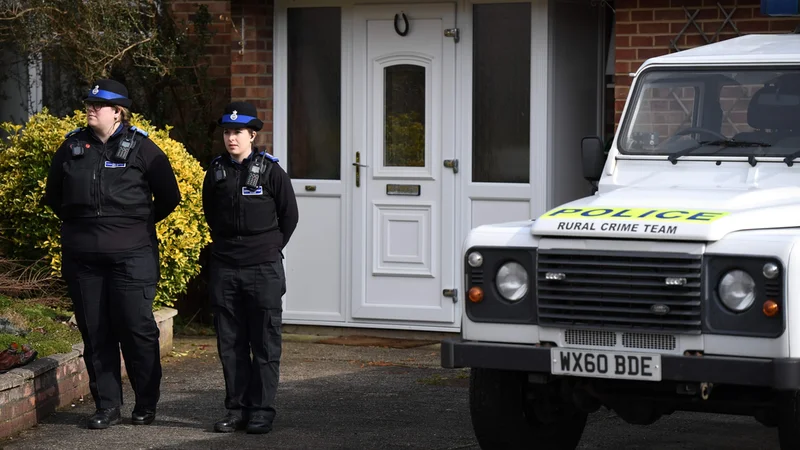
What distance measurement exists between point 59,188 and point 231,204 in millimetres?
983

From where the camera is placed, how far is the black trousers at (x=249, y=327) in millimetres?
7051

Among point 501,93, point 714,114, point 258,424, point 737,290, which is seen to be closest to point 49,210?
point 258,424

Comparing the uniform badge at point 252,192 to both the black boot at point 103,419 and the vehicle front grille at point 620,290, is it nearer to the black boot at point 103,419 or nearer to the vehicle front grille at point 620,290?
the black boot at point 103,419

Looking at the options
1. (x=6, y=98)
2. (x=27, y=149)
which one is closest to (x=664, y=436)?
(x=27, y=149)

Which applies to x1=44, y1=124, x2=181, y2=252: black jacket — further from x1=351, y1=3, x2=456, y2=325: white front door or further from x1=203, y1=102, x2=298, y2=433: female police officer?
x1=351, y1=3, x2=456, y2=325: white front door

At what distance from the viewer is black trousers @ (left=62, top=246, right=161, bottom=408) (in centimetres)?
715

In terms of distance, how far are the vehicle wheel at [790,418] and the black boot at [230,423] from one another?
304cm

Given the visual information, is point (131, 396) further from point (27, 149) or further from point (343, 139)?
point (343, 139)

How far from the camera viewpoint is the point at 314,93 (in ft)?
33.8

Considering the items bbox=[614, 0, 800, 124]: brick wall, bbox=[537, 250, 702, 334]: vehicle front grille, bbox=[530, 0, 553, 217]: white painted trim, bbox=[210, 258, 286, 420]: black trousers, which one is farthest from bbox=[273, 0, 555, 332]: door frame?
bbox=[537, 250, 702, 334]: vehicle front grille

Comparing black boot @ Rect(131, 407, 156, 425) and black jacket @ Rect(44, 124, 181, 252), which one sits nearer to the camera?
black jacket @ Rect(44, 124, 181, 252)

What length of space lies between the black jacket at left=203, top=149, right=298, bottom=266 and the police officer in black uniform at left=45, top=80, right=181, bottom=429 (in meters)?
0.35

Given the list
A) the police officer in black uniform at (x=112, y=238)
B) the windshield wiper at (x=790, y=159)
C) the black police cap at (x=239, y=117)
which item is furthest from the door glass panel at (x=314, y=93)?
the windshield wiper at (x=790, y=159)

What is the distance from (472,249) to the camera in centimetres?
565
